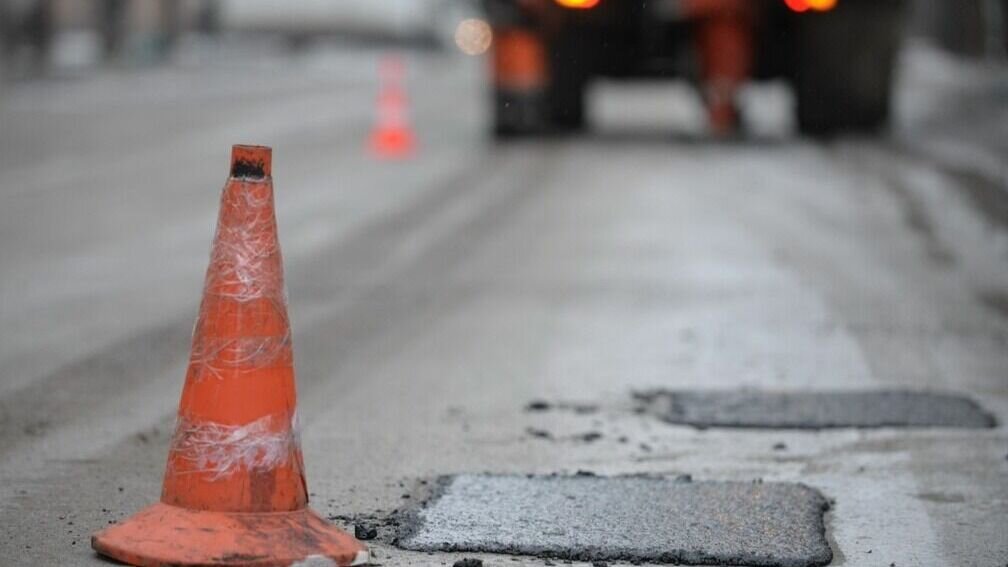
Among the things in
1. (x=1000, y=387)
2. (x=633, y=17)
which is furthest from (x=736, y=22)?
(x=1000, y=387)

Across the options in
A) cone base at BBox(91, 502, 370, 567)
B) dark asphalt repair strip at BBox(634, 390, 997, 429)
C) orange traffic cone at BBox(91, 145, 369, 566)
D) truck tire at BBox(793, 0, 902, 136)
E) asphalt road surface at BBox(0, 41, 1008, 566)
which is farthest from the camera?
truck tire at BBox(793, 0, 902, 136)

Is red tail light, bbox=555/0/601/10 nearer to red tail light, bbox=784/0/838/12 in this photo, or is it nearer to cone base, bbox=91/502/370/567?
red tail light, bbox=784/0/838/12

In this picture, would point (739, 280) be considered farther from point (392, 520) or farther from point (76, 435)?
point (392, 520)

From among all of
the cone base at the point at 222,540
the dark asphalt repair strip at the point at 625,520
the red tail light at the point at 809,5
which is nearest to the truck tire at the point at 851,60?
the red tail light at the point at 809,5

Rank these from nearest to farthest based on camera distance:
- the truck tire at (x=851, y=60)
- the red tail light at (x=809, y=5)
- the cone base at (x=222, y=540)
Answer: the cone base at (x=222, y=540) < the red tail light at (x=809, y=5) < the truck tire at (x=851, y=60)

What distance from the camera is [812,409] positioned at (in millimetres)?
7379

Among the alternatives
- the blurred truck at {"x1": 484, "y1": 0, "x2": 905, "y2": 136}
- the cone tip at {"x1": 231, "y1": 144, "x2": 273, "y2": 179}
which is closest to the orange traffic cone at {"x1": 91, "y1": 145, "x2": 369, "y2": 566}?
the cone tip at {"x1": 231, "y1": 144, "x2": 273, "y2": 179}

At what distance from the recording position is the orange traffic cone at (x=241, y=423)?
15.7ft

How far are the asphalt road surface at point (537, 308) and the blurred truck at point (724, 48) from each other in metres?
0.61

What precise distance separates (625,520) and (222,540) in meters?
1.25

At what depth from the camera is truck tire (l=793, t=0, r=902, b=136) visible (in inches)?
783

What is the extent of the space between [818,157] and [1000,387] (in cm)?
1024

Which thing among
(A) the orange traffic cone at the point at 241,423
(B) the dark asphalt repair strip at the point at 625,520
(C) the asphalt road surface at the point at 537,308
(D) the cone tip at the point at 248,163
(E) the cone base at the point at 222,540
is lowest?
(C) the asphalt road surface at the point at 537,308

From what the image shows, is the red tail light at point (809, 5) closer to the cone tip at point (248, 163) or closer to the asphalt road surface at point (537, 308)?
the asphalt road surface at point (537, 308)
